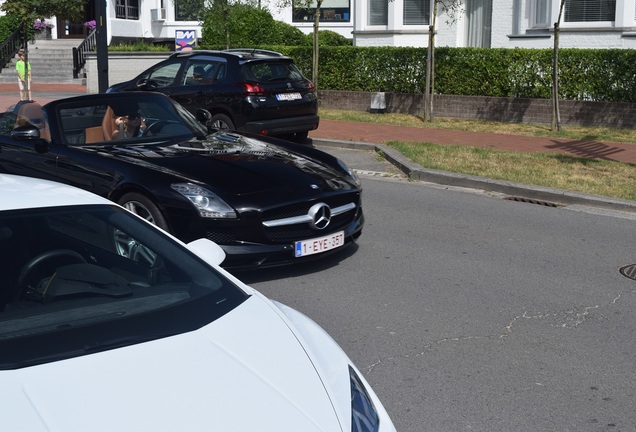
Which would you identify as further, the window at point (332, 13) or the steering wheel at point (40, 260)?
the window at point (332, 13)

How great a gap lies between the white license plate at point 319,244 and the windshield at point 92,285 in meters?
2.98

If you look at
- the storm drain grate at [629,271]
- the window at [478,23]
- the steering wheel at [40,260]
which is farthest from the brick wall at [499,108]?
the steering wheel at [40,260]

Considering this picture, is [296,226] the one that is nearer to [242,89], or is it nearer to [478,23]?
[242,89]

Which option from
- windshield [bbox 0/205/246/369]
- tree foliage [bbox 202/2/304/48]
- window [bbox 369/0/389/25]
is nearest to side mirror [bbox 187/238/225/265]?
windshield [bbox 0/205/246/369]

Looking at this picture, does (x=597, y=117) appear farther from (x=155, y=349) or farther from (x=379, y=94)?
(x=155, y=349)

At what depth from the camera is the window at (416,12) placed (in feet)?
83.4

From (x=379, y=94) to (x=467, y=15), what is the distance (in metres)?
5.39

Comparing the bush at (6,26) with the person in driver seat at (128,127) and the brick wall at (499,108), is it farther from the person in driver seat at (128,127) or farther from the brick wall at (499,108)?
the person in driver seat at (128,127)

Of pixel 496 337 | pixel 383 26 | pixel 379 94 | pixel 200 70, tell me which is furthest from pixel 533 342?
pixel 383 26

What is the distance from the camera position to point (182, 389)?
3193 millimetres

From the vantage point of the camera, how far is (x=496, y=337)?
6.34 meters

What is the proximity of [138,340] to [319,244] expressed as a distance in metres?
4.15

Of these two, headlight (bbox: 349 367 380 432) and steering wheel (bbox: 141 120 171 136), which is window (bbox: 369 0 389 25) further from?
headlight (bbox: 349 367 380 432)

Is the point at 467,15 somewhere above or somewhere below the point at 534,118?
above
